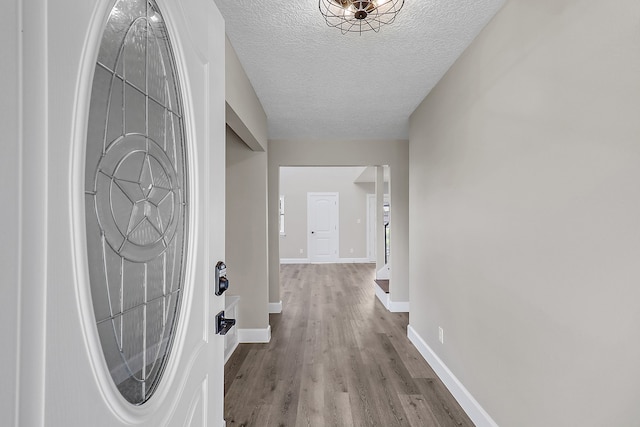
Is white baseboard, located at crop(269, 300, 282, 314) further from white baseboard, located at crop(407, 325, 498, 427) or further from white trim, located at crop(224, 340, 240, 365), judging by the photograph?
white baseboard, located at crop(407, 325, 498, 427)

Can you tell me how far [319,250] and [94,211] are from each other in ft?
28.6

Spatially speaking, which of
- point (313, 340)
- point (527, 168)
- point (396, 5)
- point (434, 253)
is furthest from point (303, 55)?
point (313, 340)

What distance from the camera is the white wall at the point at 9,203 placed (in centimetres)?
40

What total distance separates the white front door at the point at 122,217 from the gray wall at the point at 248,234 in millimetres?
2387

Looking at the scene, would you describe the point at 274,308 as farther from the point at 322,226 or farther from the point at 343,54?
the point at 322,226

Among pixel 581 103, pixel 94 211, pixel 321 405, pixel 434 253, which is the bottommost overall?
pixel 321 405

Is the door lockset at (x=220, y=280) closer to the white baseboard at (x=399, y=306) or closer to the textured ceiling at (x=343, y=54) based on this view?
the textured ceiling at (x=343, y=54)

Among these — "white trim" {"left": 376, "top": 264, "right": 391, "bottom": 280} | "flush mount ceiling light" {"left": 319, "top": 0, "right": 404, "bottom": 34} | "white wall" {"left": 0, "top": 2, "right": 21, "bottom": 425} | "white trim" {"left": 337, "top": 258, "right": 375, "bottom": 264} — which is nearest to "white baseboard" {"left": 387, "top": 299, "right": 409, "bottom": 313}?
"white trim" {"left": 376, "top": 264, "right": 391, "bottom": 280}

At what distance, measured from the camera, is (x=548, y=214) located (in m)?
1.42

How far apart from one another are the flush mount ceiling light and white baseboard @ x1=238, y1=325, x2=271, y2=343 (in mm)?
2881

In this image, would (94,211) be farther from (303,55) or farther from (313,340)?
(313,340)

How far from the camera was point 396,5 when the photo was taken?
1720mm

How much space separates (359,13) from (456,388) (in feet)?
7.96

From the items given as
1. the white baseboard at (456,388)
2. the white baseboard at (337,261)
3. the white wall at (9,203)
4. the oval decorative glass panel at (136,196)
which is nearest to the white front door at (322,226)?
the white baseboard at (337,261)
